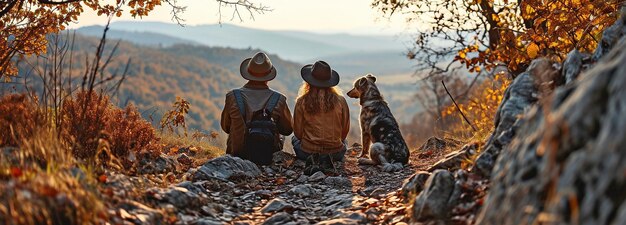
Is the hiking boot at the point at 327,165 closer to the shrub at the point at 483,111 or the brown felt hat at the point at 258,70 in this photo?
the brown felt hat at the point at 258,70

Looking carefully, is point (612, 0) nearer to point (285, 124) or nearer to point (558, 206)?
point (285, 124)

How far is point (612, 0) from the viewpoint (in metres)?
8.19

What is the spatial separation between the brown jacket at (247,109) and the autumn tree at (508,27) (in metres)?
3.08

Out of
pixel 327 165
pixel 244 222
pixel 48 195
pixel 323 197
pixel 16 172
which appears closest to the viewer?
pixel 48 195

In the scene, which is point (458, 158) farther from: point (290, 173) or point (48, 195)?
point (48, 195)

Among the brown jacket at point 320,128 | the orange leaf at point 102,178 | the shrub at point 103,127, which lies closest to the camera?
the orange leaf at point 102,178

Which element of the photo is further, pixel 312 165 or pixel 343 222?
pixel 312 165

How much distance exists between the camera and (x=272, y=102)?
10.2 m

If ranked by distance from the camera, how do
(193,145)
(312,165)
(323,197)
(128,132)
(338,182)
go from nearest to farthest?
(323,197), (128,132), (338,182), (312,165), (193,145)

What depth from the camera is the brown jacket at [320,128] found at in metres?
10.1

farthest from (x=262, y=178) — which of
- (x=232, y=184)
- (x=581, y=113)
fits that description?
(x=581, y=113)

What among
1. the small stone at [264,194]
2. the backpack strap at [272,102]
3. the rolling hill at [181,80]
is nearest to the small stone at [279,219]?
the small stone at [264,194]

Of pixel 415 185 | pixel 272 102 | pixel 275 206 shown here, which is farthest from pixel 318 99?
pixel 415 185

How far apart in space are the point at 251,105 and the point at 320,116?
1.18 metres
